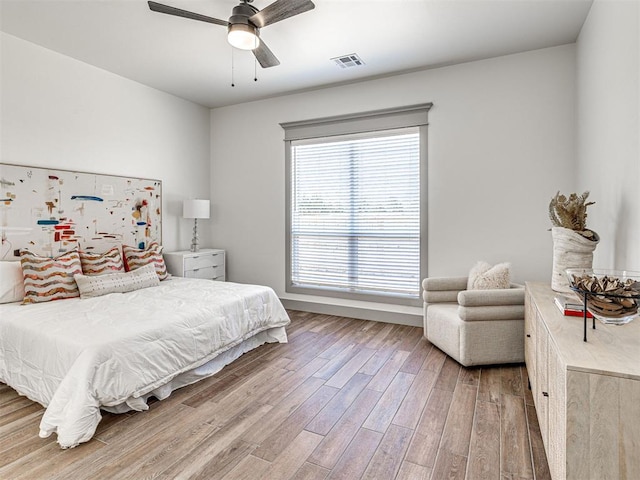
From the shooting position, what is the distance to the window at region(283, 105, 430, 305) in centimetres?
413

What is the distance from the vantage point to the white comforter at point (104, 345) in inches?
80.7

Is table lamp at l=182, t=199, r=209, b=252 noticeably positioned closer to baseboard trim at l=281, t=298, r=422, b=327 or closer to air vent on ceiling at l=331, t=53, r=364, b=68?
baseboard trim at l=281, t=298, r=422, b=327

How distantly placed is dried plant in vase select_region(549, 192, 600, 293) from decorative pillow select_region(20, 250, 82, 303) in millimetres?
3918

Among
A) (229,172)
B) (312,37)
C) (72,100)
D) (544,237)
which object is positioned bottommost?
(544,237)

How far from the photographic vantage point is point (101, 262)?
12.0 ft

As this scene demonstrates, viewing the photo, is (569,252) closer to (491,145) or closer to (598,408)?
(598,408)

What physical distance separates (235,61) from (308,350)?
305cm

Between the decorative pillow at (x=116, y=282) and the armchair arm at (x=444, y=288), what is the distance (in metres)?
2.85

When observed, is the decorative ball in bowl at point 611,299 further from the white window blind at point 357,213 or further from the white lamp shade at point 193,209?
the white lamp shade at point 193,209

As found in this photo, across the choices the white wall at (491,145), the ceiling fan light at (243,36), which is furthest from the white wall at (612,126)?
the ceiling fan light at (243,36)

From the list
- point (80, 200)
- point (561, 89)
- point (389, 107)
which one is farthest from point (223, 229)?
point (561, 89)

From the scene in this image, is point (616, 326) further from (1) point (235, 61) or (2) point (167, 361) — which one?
(1) point (235, 61)

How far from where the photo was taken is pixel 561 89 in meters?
3.45

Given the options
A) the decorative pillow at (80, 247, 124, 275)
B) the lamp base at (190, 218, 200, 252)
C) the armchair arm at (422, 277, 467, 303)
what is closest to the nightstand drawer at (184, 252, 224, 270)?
the lamp base at (190, 218, 200, 252)
